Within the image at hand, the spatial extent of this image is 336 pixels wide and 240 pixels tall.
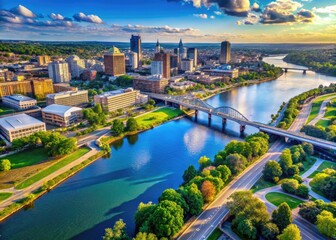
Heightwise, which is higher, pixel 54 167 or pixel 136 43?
pixel 136 43

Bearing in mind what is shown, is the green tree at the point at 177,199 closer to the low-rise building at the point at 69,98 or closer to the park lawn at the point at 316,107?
the park lawn at the point at 316,107

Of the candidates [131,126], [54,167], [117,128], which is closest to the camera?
[54,167]

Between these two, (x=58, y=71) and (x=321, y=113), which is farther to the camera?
(x=58, y=71)

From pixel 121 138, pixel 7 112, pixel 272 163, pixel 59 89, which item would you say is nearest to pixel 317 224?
pixel 272 163

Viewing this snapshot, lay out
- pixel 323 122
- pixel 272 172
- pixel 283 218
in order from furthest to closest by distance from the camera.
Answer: pixel 323 122
pixel 272 172
pixel 283 218

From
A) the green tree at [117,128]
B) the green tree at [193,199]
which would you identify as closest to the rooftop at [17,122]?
the green tree at [117,128]

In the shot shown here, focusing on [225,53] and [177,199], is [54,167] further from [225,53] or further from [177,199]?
[225,53]

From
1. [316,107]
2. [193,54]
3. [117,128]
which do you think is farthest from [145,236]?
[193,54]
